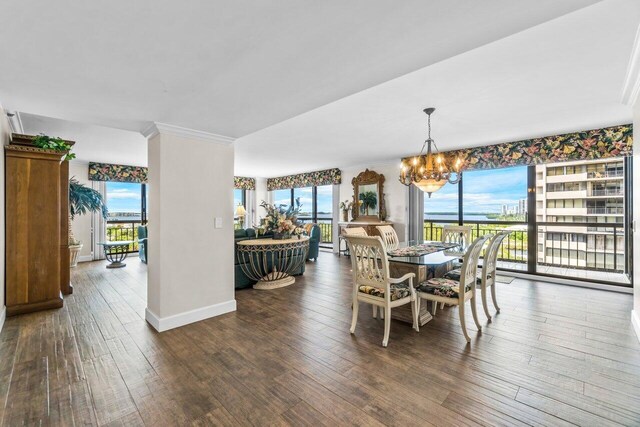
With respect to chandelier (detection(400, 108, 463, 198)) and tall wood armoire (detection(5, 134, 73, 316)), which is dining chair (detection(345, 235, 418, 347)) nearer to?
chandelier (detection(400, 108, 463, 198))

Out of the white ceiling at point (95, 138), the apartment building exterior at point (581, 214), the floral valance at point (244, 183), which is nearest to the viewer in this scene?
the white ceiling at point (95, 138)

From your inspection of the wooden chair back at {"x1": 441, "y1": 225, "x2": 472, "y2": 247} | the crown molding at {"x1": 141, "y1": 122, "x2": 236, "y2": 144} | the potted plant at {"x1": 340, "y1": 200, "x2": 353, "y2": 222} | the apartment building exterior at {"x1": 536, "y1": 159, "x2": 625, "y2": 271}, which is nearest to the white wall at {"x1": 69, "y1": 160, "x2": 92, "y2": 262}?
the crown molding at {"x1": 141, "y1": 122, "x2": 236, "y2": 144}

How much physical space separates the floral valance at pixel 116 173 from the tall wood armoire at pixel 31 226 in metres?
3.85

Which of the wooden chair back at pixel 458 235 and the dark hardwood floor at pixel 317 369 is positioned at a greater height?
the wooden chair back at pixel 458 235

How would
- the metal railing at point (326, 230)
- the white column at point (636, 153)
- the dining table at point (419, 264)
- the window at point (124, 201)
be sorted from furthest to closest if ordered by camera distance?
1. the metal railing at point (326, 230)
2. the window at point (124, 201)
3. the dining table at point (419, 264)
4. the white column at point (636, 153)

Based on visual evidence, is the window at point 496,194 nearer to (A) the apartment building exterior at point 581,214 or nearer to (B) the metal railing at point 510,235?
(B) the metal railing at point 510,235

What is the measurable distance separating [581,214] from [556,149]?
138 centimetres

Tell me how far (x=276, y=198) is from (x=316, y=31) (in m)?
8.87

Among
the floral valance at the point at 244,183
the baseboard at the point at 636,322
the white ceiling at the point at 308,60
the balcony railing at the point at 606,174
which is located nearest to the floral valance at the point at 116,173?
the floral valance at the point at 244,183

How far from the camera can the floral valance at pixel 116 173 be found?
6918 mm

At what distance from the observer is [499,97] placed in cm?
306

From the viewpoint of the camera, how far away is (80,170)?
22.6 ft

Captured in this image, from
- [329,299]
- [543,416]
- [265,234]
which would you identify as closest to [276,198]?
[265,234]

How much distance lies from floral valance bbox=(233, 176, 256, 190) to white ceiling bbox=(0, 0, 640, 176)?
19.5ft
